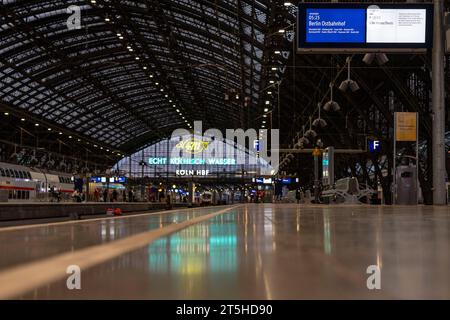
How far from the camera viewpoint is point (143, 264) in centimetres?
259

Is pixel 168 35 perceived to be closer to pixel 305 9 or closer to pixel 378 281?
pixel 305 9

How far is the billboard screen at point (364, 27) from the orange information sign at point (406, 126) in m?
6.47

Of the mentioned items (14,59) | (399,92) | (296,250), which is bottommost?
(296,250)

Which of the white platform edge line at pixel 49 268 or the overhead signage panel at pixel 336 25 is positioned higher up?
the overhead signage panel at pixel 336 25

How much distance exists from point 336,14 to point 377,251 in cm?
1302

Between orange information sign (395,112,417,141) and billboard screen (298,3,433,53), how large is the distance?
6.47 meters

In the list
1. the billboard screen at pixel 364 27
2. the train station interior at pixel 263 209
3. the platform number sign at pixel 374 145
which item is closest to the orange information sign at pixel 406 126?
the train station interior at pixel 263 209

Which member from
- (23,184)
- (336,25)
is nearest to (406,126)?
(336,25)

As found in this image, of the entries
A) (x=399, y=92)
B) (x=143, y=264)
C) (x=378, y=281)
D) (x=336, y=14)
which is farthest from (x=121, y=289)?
(x=399, y=92)

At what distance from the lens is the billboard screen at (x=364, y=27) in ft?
50.3

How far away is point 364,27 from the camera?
1539 centimetres

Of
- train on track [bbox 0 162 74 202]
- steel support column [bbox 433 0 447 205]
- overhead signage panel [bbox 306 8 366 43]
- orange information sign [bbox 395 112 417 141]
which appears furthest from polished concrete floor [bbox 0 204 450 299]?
train on track [bbox 0 162 74 202]

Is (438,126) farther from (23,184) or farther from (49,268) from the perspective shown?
(23,184)

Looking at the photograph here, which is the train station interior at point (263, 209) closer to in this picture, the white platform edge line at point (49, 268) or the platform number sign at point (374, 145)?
the white platform edge line at point (49, 268)
